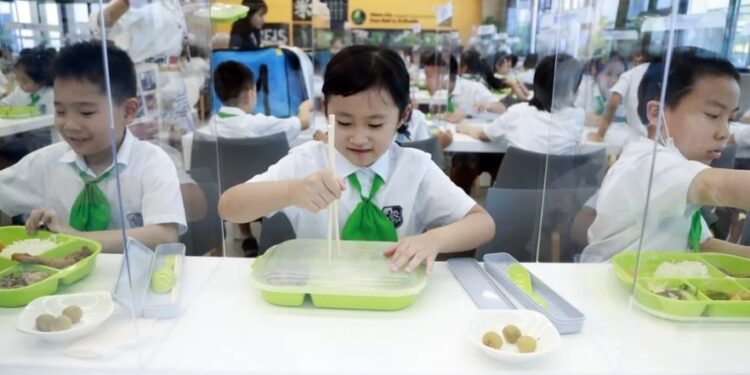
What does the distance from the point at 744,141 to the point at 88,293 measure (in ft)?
3.70

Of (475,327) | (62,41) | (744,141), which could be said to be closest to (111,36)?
(62,41)

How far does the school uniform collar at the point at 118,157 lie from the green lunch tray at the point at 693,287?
2.58ft

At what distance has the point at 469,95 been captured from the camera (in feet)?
12.1

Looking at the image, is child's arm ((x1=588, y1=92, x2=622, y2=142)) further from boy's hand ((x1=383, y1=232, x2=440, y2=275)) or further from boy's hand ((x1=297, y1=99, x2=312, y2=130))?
boy's hand ((x1=297, y1=99, x2=312, y2=130))

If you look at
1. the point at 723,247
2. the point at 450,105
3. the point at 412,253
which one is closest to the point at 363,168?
the point at 412,253

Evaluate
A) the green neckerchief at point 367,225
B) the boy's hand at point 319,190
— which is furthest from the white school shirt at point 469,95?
the boy's hand at point 319,190

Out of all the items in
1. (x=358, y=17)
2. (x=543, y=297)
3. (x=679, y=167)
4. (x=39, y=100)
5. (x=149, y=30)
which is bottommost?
(x=543, y=297)

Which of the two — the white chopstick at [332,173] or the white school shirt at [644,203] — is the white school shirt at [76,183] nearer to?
the white chopstick at [332,173]

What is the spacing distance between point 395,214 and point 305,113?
1858 mm

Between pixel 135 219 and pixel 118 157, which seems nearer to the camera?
pixel 118 157

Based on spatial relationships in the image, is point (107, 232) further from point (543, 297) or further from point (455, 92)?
point (455, 92)

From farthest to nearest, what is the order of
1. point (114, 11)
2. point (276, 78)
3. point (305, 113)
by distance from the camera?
point (276, 78), point (305, 113), point (114, 11)

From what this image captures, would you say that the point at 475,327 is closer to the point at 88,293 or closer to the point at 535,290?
the point at 535,290

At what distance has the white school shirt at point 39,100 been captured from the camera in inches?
28.8
